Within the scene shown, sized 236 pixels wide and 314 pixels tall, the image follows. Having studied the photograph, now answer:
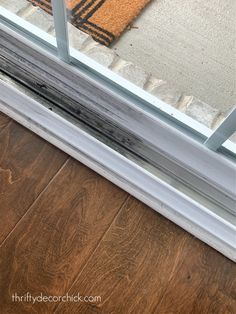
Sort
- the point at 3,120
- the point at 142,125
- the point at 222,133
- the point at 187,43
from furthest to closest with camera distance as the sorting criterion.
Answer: the point at 187,43
the point at 3,120
the point at 142,125
the point at 222,133

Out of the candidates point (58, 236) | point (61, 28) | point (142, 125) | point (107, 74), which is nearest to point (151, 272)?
point (58, 236)

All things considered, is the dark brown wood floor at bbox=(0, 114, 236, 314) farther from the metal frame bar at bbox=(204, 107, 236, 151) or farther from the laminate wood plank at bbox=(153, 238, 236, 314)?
the metal frame bar at bbox=(204, 107, 236, 151)

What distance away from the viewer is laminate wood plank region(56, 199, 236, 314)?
78cm

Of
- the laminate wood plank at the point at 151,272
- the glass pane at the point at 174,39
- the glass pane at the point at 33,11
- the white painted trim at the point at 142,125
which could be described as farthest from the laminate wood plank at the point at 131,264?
the glass pane at the point at 33,11

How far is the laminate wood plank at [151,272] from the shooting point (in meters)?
0.78

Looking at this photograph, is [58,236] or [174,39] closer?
[58,236]

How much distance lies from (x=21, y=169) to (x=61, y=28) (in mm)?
339

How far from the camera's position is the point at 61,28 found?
69cm

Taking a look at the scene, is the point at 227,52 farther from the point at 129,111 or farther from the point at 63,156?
the point at 63,156

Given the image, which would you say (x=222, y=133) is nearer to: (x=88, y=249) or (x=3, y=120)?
(x=88, y=249)

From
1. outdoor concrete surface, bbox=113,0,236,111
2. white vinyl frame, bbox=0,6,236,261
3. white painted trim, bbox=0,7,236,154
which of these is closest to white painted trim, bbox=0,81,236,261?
white vinyl frame, bbox=0,6,236,261

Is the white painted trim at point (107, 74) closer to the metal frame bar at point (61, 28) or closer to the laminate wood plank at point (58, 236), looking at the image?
the metal frame bar at point (61, 28)

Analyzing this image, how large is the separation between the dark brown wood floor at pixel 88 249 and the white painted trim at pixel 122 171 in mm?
20

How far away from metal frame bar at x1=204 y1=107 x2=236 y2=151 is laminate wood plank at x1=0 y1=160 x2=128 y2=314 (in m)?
0.25
